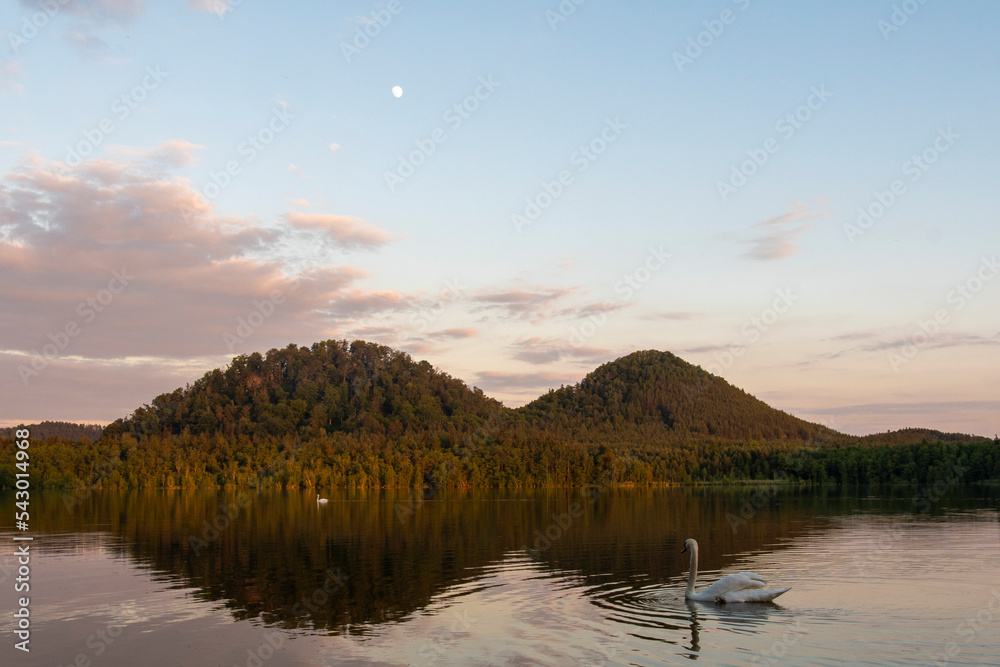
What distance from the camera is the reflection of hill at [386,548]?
84.3ft

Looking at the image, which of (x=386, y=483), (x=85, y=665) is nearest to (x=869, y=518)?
(x=85, y=665)

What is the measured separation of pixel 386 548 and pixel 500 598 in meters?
15.7

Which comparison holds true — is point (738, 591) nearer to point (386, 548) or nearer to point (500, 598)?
point (500, 598)

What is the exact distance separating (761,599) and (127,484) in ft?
469

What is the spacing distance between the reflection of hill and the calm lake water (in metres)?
0.16

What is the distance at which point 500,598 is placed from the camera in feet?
82.4

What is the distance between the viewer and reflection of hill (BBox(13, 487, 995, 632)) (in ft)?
84.3

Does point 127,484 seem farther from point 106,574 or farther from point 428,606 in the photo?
point 428,606

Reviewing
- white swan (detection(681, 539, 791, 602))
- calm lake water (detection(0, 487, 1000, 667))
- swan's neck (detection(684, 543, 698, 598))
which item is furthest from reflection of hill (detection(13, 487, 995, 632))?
white swan (detection(681, 539, 791, 602))

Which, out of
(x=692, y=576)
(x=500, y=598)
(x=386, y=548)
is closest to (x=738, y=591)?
(x=692, y=576)

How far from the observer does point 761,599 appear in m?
23.5

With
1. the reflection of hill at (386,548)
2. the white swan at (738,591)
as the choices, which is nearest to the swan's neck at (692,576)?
the white swan at (738,591)

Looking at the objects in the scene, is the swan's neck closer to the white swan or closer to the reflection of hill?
the white swan

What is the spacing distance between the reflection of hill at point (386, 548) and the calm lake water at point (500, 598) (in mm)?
162
